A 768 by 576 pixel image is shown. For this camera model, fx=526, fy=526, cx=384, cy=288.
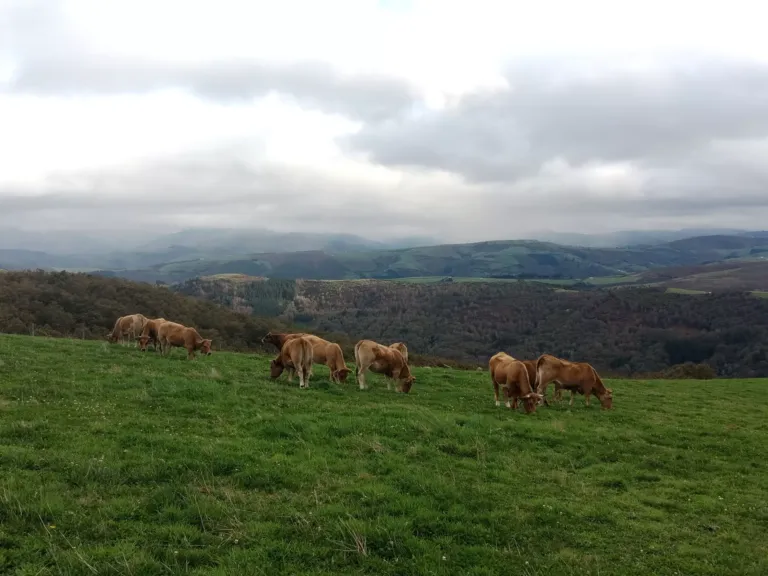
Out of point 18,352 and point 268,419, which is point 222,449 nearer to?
point 268,419

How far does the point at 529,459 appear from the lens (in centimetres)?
1277

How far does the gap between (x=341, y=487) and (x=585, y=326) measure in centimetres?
15631

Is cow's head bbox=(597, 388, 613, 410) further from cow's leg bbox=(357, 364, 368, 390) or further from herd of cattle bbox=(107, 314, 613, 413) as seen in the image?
cow's leg bbox=(357, 364, 368, 390)

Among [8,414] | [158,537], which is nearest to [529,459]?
[158,537]

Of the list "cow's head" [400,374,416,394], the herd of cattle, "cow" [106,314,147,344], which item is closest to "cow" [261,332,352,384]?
the herd of cattle

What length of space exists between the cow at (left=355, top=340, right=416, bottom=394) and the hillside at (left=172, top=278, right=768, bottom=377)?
79.2 meters

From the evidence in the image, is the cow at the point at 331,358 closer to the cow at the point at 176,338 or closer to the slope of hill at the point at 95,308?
the cow at the point at 176,338

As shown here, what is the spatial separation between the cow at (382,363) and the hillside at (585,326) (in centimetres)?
7915

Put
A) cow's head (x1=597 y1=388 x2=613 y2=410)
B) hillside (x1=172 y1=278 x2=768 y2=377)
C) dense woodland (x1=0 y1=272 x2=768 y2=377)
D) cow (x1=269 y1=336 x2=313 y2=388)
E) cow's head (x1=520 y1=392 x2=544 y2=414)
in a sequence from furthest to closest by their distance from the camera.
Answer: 1. hillside (x1=172 y1=278 x2=768 y2=377)
2. dense woodland (x1=0 y1=272 x2=768 y2=377)
3. cow's head (x1=597 y1=388 x2=613 y2=410)
4. cow (x1=269 y1=336 x2=313 y2=388)
5. cow's head (x1=520 y1=392 x2=544 y2=414)

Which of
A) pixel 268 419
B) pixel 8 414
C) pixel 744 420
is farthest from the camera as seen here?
pixel 744 420

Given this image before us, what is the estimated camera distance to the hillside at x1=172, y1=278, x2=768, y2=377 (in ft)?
401

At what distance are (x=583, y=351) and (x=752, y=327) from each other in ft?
150

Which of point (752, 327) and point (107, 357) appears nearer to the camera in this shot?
point (107, 357)

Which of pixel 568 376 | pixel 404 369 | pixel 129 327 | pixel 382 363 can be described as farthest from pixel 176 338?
pixel 568 376
